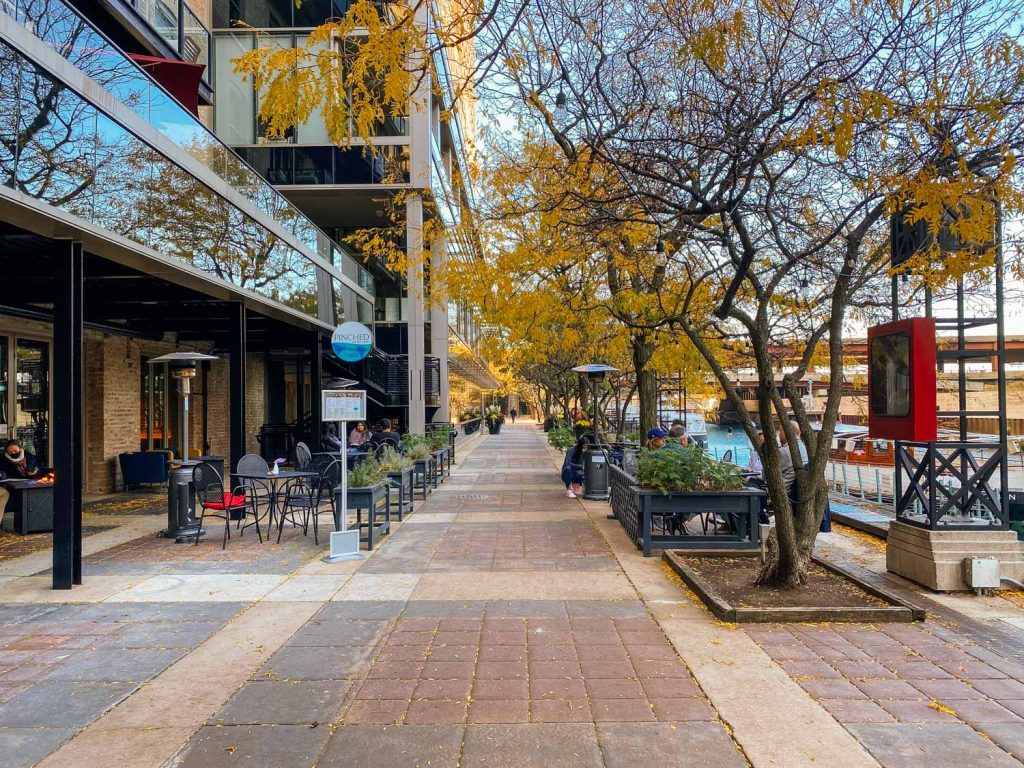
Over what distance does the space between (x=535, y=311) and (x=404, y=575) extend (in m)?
7.27

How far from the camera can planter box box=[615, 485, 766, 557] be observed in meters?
7.88

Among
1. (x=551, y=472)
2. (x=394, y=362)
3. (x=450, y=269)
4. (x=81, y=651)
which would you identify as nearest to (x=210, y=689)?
(x=81, y=651)

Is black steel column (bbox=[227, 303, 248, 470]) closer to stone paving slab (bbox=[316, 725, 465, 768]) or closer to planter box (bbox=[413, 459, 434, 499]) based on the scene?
planter box (bbox=[413, 459, 434, 499])

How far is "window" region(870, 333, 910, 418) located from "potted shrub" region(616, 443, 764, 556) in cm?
174

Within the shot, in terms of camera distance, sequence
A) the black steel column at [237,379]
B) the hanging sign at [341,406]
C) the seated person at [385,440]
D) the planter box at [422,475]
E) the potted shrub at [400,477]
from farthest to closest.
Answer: the seated person at [385,440] < the planter box at [422,475] < the black steel column at [237,379] < the potted shrub at [400,477] < the hanging sign at [341,406]

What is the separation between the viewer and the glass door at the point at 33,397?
11.7m

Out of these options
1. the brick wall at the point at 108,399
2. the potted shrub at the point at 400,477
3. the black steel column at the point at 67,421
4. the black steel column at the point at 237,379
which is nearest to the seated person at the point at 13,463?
the black steel column at the point at 237,379

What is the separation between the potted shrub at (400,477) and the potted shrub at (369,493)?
34cm

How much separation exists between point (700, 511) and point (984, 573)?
267 centimetres

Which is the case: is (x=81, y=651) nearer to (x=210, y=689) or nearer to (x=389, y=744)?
(x=210, y=689)

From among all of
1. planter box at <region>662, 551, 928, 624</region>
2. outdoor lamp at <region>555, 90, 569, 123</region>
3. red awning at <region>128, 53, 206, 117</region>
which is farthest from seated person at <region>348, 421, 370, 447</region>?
planter box at <region>662, 551, 928, 624</region>

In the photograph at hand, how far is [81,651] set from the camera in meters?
4.92

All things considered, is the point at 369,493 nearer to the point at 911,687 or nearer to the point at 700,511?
the point at 700,511

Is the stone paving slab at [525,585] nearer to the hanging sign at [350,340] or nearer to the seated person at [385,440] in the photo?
the hanging sign at [350,340]
